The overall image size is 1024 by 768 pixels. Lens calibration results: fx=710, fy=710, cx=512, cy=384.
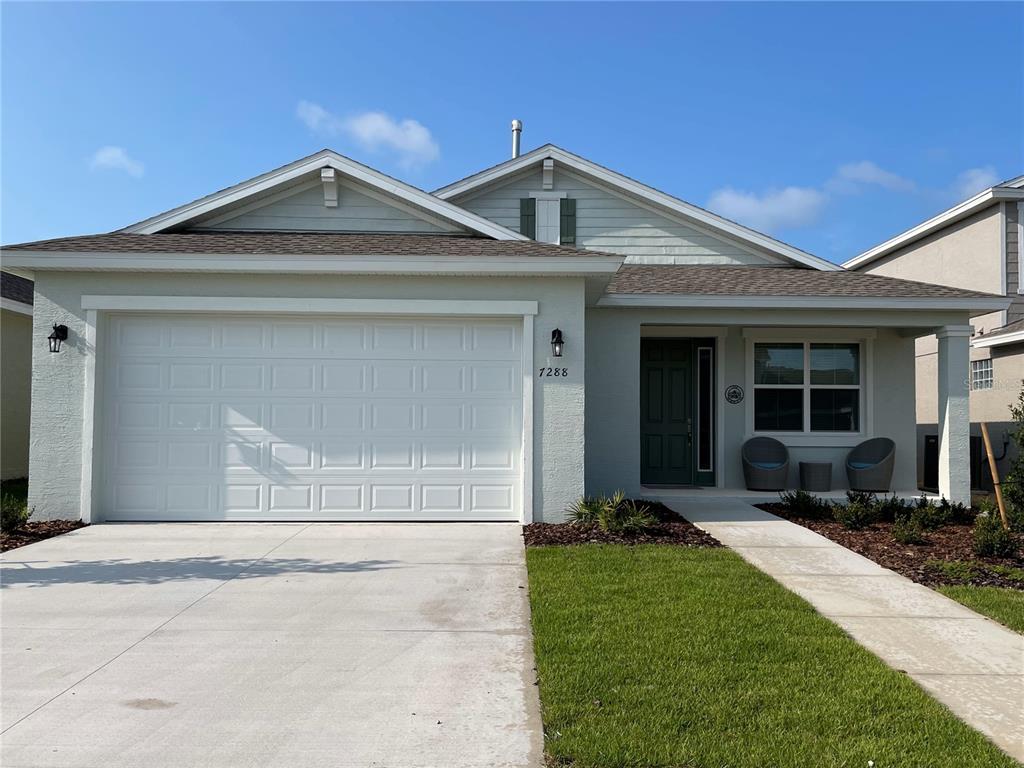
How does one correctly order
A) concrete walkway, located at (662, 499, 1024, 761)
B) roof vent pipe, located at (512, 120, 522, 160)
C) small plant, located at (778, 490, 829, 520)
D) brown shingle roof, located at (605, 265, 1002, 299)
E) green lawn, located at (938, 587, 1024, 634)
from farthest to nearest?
roof vent pipe, located at (512, 120, 522, 160), brown shingle roof, located at (605, 265, 1002, 299), small plant, located at (778, 490, 829, 520), green lawn, located at (938, 587, 1024, 634), concrete walkway, located at (662, 499, 1024, 761)

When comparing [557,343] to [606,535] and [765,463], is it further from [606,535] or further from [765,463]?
[765,463]

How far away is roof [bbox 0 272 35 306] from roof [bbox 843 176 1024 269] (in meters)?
18.7

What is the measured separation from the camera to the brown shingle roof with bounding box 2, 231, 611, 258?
861 cm

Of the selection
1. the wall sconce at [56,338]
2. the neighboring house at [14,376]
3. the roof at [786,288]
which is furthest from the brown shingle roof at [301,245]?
the neighboring house at [14,376]

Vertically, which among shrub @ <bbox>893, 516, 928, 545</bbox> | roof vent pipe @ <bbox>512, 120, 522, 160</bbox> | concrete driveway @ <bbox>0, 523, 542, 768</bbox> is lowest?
concrete driveway @ <bbox>0, 523, 542, 768</bbox>

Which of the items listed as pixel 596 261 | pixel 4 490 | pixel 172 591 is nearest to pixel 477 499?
pixel 596 261

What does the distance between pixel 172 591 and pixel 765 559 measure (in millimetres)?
5514

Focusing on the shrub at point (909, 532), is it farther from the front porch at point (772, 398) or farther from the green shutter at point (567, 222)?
the green shutter at point (567, 222)

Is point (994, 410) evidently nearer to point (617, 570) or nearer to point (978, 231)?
point (978, 231)

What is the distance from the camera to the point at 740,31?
11.7m

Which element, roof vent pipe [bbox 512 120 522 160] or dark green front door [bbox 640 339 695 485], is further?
roof vent pipe [bbox 512 120 522 160]

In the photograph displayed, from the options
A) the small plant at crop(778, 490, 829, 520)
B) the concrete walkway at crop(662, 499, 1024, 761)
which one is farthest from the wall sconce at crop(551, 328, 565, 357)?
the small plant at crop(778, 490, 829, 520)

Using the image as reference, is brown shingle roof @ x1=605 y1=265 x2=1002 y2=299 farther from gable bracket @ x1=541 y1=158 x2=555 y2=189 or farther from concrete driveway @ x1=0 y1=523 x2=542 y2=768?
concrete driveway @ x1=0 y1=523 x2=542 y2=768

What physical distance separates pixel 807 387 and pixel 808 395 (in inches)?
5.3
